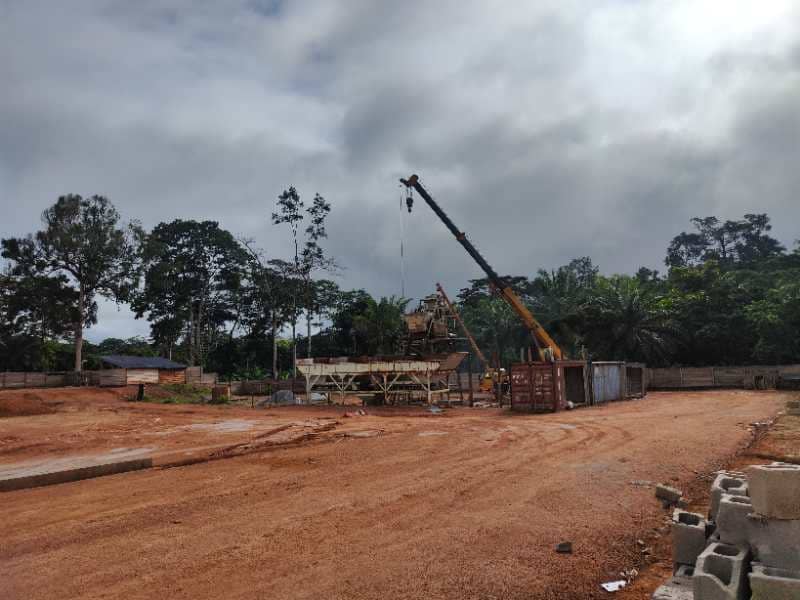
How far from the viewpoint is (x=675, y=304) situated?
139ft

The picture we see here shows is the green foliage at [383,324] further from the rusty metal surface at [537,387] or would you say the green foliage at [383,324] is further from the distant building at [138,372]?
the rusty metal surface at [537,387]

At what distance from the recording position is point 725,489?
5.38m

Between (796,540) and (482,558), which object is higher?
(796,540)

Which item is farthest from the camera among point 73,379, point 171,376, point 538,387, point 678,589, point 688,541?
point 171,376

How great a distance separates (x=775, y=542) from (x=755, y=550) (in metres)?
0.17

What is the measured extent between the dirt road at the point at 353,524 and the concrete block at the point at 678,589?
0.76 meters

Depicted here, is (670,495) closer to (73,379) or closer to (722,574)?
(722,574)

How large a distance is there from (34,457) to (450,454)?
898cm

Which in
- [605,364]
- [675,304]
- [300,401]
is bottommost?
[300,401]

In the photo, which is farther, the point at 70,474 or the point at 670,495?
the point at 70,474

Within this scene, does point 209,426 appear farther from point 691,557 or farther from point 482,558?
point 691,557

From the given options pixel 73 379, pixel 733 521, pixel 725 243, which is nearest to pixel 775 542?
pixel 733 521

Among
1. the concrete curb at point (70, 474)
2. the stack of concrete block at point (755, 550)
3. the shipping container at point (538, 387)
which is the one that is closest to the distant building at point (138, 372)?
the shipping container at point (538, 387)

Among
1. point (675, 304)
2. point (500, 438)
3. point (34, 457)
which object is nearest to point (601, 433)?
point (500, 438)
